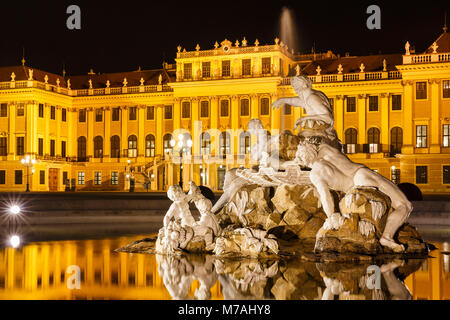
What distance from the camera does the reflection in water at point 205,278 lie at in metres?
7.43

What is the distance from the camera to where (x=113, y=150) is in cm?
6750

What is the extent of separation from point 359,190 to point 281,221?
224 cm

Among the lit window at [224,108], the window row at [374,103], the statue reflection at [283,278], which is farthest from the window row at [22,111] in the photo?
the statue reflection at [283,278]

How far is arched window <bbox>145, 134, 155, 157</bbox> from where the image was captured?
6612 cm

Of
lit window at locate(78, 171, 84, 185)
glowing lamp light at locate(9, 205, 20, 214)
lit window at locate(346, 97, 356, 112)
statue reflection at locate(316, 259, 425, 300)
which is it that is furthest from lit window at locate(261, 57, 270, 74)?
statue reflection at locate(316, 259, 425, 300)

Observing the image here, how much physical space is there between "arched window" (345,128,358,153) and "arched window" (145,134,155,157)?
17939mm

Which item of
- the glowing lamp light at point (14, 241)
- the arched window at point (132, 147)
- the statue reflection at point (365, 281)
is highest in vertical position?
the arched window at point (132, 147)

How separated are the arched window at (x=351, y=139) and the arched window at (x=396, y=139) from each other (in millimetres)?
3015

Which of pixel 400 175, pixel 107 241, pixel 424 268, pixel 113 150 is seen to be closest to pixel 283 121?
pixel 400 175

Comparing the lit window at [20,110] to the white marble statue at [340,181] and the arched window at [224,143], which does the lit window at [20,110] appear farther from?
the white marble statue at [340,181]

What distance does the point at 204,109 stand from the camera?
207 feet

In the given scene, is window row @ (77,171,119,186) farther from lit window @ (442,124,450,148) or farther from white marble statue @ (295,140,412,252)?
white marble statue @ (295,140,412,252)

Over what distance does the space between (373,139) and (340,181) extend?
4839cm
